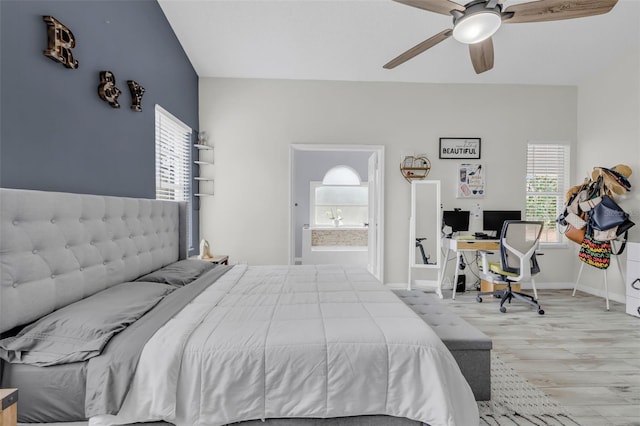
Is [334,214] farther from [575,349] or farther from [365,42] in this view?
[575,349]

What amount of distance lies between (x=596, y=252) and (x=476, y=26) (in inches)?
129

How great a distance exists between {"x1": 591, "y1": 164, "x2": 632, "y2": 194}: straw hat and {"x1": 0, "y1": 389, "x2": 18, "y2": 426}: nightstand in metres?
5.09

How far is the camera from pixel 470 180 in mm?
4523

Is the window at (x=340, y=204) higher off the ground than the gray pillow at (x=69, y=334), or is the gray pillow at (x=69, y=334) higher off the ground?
the window at (x=340, y=204)

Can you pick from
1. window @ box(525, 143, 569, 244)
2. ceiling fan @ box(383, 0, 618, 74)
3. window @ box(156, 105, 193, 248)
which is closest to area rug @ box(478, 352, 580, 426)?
ceiling fan @ box(383, 0, 618, 74)

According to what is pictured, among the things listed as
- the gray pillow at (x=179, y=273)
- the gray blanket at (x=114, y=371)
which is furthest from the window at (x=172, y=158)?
the gray blanket at (x=114, y=371)

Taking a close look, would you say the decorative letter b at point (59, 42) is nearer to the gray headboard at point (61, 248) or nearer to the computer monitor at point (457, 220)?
the gray headboard at point (61, 248)

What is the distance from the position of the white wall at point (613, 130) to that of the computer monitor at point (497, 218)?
1104 millimetres

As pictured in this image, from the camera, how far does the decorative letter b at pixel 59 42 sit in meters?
1.69

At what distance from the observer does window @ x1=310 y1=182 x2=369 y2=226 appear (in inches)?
275

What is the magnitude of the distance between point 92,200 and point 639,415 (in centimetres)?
332

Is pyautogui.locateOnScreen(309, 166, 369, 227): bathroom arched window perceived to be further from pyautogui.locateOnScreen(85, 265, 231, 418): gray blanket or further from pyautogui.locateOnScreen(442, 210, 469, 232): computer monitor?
pyautogui.locateOnScreen(85, 265, 231, 418): gray blanket

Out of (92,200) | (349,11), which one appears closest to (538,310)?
(349,11)

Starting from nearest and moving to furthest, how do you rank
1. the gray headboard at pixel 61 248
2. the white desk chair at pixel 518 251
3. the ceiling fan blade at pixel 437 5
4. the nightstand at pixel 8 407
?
1. the nightstand at pixel 8 407
2. the gray headboard at pixel 61 248
3. the ceiling fan blade at pixel 437 5
4. the white desk chair at pixel 518 251
